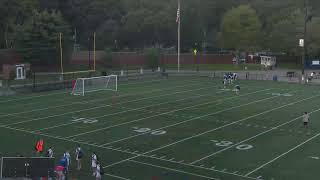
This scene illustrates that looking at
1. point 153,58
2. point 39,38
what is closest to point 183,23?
point 153,58

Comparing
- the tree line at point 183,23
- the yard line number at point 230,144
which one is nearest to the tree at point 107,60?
the tree line at point 183,23

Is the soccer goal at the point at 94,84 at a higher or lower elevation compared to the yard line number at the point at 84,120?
higher

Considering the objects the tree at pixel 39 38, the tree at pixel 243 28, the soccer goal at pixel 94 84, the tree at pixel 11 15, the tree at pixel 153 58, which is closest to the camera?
the soccer goal at pixel 94 84

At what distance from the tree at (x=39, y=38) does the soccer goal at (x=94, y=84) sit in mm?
11852

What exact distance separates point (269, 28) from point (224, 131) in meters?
47.7

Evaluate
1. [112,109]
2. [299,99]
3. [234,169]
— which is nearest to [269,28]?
[299,99]

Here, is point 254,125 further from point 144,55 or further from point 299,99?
point 144,55

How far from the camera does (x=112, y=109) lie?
32.6 meters

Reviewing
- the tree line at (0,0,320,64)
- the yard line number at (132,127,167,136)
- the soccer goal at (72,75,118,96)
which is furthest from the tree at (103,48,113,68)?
the yard line number at (132,127,167,136)

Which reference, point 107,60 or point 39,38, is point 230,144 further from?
point 107,60

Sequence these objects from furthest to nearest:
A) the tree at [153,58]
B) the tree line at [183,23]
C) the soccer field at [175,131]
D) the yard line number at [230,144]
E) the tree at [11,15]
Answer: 1. the tree line at [183,23]
2. the tree at [153,58]
3. the tree at [11,15]
4. the yard line number at [230,144]
5. the soccer field at [175,131]

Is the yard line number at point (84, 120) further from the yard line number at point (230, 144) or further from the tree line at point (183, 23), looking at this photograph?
the tree line at point (183, 23)

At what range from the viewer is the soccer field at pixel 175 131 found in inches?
774

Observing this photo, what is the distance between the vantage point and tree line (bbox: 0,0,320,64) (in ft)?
212
